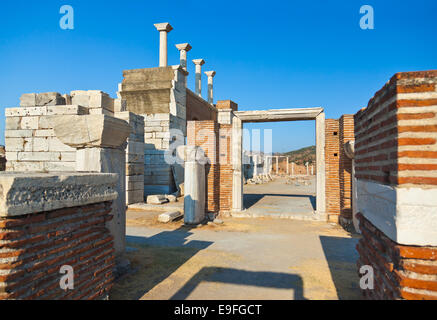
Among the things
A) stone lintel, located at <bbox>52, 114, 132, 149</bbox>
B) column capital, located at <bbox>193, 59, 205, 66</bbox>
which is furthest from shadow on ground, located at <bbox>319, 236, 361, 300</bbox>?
column capital, located at <bbox>193, 59, 205, 66</bbox>

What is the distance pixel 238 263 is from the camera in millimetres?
4656

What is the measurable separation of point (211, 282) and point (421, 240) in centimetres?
271

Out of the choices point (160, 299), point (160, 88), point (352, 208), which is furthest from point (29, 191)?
point (160, 88)

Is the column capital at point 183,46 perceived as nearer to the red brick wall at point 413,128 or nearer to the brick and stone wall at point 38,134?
the brick and stone wall at point 38,134

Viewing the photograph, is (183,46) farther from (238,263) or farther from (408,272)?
(408,272)

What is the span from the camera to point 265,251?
5359mm

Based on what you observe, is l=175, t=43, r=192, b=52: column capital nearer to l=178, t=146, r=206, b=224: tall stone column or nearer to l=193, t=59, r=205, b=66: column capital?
l=193, t=59, r=205, b=66: column capital

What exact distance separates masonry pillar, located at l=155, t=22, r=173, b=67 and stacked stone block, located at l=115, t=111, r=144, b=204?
5.36 metres

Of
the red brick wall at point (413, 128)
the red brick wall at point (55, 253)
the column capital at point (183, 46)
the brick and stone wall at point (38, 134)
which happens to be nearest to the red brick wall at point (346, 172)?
the red brick wall at point (413, 128)

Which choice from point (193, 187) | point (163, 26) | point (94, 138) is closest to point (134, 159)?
point (193, 187)

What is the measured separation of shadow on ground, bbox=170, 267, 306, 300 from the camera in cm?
362

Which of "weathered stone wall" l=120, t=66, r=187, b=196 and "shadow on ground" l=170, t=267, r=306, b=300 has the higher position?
"weathered stone wall" l=120, t=66, r=187, b=196
